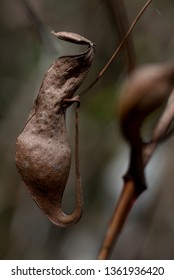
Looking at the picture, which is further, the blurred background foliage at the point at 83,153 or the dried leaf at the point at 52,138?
the blurred background foliage at the point at 83,153

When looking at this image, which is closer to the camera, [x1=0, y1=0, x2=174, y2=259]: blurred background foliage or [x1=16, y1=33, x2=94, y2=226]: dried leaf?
[x1=16, y1=33, x2=94, y2=226]: dried leaf

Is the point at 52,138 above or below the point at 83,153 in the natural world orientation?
above

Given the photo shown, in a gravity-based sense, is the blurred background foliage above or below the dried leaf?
below

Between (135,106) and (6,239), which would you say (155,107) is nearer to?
(135,106)
